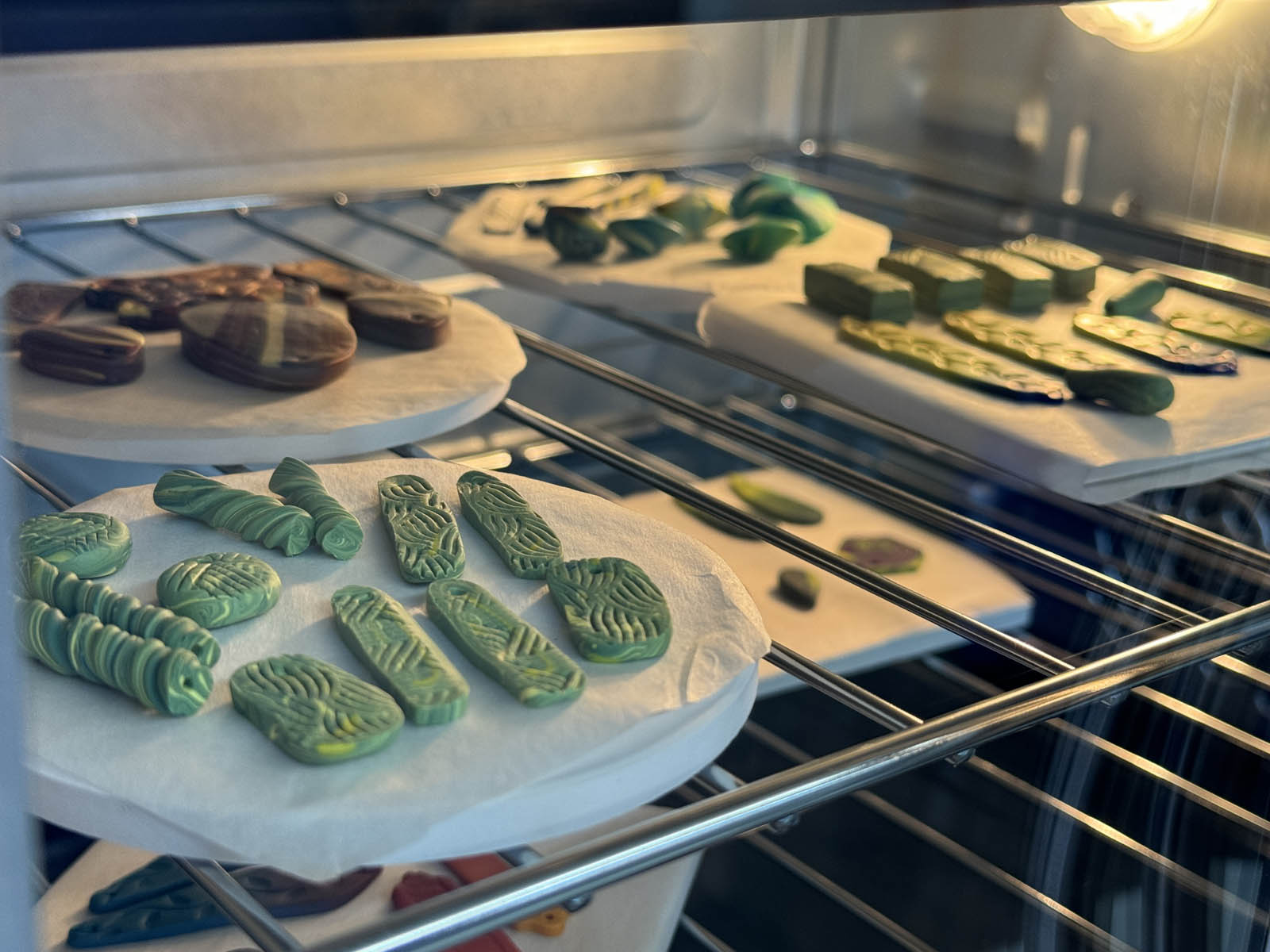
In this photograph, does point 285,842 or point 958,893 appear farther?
point 958,893

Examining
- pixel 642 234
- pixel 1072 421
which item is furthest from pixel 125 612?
pixel 642 234

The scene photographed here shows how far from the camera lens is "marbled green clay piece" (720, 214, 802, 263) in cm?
94

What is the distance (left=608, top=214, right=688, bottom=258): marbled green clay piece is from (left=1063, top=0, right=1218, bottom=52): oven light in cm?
32

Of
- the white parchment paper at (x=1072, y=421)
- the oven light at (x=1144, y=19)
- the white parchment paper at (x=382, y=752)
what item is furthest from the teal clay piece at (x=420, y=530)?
the oven light at (x=1144, y=19)

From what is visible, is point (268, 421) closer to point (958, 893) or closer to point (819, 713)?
point (819, 713)

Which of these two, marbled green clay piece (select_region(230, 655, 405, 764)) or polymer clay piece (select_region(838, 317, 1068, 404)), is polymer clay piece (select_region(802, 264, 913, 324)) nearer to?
polymer clay piece (select_region(838, 317, 1068, 404))

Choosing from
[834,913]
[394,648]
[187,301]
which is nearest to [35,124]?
[187,301]

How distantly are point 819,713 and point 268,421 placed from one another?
1.03 ft

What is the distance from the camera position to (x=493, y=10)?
345 millimetres

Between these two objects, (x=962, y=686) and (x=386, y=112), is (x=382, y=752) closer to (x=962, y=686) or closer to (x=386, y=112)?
(x=962, y=686)

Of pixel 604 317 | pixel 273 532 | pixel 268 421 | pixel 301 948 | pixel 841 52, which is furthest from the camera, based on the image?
pixel 841 52

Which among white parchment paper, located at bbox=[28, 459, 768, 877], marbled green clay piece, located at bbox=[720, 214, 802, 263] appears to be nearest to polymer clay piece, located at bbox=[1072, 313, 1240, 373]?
marbled green clay piece, located at bbox=[720, 214, 802, 263]

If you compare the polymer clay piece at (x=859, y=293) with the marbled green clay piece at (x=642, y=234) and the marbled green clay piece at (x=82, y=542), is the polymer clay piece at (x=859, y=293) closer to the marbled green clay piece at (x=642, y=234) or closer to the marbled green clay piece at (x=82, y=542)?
the marbled green clay piece at (x=642, y=234)

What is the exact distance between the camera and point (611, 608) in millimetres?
461
